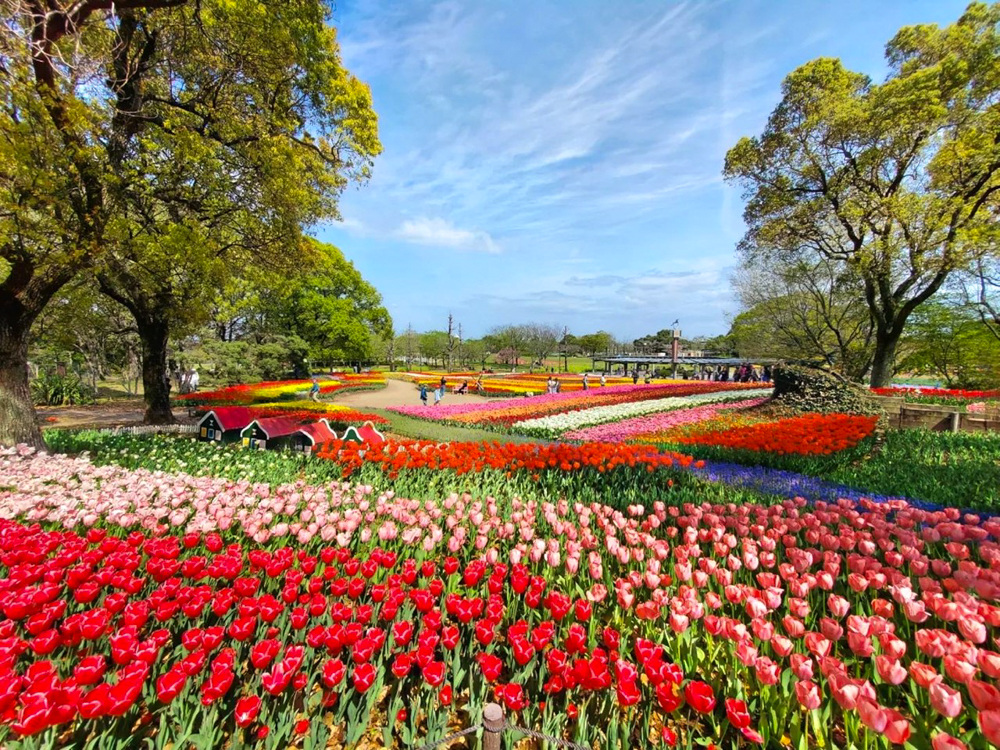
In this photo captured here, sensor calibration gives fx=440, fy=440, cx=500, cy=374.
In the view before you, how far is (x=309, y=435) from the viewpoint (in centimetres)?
731

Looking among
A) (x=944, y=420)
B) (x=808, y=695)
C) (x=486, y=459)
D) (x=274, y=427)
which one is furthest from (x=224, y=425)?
(x=944, y=420)

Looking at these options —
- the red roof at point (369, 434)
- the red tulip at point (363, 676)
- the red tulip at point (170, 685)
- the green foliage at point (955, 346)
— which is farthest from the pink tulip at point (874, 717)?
the green foliage at point (955, 346)

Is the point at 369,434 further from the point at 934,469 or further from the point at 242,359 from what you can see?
the point at 242,359

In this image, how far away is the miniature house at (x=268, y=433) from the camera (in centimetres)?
782

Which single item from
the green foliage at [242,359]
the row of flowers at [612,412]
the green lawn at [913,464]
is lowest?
the row of flowers at [612,412]

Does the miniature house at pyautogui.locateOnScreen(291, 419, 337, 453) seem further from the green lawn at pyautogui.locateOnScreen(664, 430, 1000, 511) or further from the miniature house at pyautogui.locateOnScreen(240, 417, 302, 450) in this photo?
the green lawn at pyautogui.locateOnScreen(664, 430, 1000, 511)

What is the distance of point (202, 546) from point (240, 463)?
2.69m

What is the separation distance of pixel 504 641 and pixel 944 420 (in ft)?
43.3

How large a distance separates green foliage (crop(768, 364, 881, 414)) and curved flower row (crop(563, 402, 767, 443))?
3.30 ft

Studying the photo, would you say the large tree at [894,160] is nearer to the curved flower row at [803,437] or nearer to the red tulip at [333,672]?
the curved flower row at [803,437]

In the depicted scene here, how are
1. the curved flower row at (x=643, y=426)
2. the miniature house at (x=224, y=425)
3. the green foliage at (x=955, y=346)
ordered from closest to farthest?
the miniature house at (x=224, y=425) → the curved flower row at (x=643, y=426) → the green foliage at (x=955, y=346)

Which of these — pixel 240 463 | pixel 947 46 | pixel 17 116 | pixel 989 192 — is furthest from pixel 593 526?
pixel 947 46

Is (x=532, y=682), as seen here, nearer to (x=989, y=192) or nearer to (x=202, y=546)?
(x=202, y=546)

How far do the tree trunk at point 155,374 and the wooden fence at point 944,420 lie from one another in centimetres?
1935
